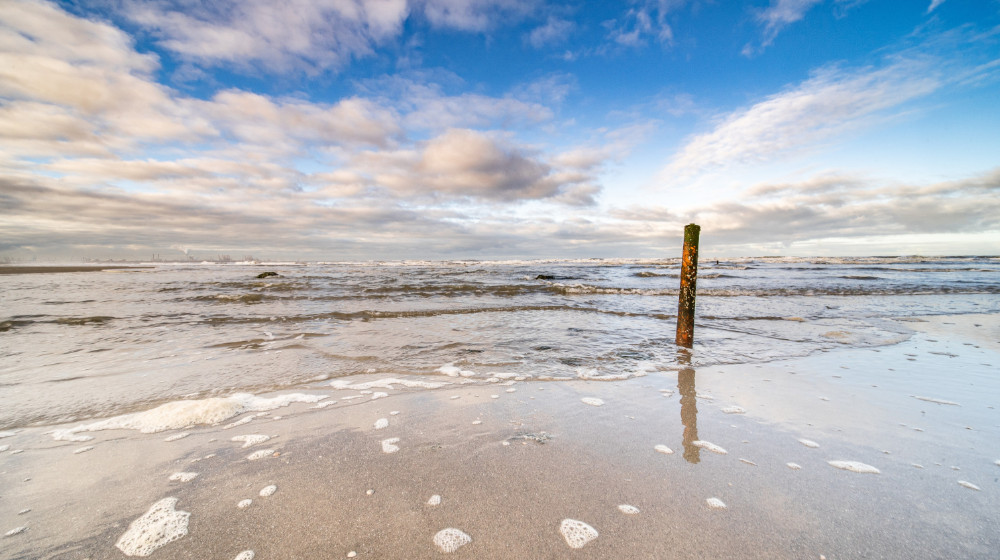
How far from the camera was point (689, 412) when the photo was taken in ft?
11.7

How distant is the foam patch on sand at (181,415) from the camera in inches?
129

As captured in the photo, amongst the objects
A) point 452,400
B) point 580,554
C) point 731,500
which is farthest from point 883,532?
point 452,400

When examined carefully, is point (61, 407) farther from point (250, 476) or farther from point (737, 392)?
point (737, 392)

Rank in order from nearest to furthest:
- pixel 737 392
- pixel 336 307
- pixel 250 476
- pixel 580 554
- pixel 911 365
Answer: pixel 580 554 → pixel 250 476 → pixel 737 392 → pixel 911 365 → pixel 336 307

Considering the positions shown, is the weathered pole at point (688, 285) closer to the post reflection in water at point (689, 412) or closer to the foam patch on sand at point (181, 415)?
the post reflection in water at point (689, 412)

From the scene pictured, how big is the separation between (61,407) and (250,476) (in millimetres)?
3105

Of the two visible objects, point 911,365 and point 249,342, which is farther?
point 249,342

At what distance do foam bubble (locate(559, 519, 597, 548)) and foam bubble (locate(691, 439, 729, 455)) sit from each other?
4.70 ft

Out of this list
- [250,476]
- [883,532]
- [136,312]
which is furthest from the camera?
[136,312]

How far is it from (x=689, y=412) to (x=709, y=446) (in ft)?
2.42

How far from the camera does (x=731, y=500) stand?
7.10 feet

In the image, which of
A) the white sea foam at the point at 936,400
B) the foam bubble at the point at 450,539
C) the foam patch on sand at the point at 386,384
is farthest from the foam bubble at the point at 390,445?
the white sea foam at the point at 936,400


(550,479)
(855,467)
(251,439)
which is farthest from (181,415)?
(855,467)

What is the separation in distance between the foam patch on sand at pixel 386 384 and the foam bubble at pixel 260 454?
1.49 m
